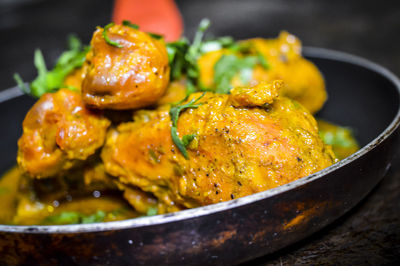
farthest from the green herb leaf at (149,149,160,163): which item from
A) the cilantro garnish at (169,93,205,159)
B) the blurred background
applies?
the blurred background

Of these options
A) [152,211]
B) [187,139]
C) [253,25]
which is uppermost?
[187,139]

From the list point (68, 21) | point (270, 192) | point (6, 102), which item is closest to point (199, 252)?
point (270, 192)

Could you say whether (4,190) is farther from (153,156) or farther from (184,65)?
(184,65)

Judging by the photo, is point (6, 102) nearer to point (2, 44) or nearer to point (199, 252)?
point (199, 252)

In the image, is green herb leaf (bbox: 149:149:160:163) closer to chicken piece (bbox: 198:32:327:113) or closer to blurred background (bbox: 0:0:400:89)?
chicken piece (bbox: 198:32:327:113)

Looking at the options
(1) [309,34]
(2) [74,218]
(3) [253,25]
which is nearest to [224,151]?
(2) [74,218]

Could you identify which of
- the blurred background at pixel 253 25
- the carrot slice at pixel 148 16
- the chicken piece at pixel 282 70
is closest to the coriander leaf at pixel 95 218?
the chicken piece at pixel 282 70

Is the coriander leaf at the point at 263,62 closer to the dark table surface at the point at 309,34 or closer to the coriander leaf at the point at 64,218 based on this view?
the dark table surface at the point at 309,34
